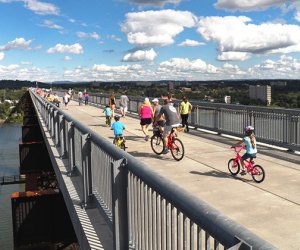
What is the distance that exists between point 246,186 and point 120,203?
4922 mm

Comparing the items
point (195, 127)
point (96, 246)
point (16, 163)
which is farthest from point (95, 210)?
point (16, 163)

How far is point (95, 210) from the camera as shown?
231 inches

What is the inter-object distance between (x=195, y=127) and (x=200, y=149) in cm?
571

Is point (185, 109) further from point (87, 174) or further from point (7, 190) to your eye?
point (7, 190)

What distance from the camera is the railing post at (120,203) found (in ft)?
12.9

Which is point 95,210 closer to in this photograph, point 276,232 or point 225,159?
point 276,232

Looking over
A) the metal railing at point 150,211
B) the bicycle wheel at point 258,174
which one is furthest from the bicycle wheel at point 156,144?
the metal railing at point 150,211

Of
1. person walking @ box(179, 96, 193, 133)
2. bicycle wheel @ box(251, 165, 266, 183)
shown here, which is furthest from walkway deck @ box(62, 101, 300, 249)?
person walking @ box(179, 96, 193, 133)

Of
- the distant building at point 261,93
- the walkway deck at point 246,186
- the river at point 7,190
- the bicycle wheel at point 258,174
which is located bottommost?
the river at point 7,190

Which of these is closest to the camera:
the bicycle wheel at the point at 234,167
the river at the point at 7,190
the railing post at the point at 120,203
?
the railing post at the point at 120,203

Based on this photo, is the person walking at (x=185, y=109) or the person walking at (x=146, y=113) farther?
the person walking at (x=185, y=109)

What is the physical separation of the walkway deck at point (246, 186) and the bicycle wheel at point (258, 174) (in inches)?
4.6

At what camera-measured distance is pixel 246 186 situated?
8383mm

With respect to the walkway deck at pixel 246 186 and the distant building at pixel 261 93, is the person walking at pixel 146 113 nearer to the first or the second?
the walkway deck at pixel 246 186
